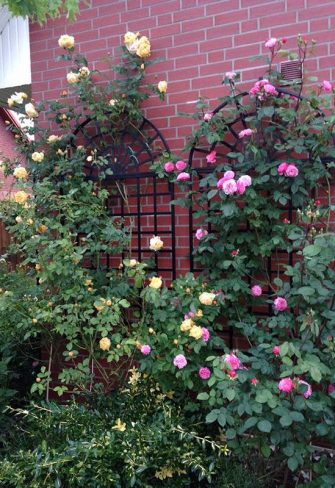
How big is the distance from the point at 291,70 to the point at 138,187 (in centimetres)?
119

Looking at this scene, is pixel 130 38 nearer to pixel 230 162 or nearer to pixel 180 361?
pixel 230 162

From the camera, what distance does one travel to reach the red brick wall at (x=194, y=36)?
279 cm

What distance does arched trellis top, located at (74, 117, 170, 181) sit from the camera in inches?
128

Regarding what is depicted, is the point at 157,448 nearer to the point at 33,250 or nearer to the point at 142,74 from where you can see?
the point at 33,250

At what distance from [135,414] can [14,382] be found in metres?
Answer: 1.23

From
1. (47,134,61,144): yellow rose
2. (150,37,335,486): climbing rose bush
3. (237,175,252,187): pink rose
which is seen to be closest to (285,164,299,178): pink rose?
(150,37,335,486): climbing rose bush

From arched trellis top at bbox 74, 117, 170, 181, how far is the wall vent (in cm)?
84

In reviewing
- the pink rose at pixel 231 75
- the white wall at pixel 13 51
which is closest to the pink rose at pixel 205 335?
the pink rose at pixel 231 75

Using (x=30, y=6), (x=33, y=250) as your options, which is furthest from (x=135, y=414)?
(x=30, y=6)

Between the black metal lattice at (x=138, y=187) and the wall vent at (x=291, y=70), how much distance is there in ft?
2.76

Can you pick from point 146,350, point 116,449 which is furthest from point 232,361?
point 116,449

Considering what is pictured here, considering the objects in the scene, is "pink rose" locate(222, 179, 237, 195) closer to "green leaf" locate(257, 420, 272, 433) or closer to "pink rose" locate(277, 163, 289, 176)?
"pink rose" locate(277, 163, 289, 176)

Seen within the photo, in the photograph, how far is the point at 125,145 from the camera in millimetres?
3375

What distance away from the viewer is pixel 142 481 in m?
2.33
